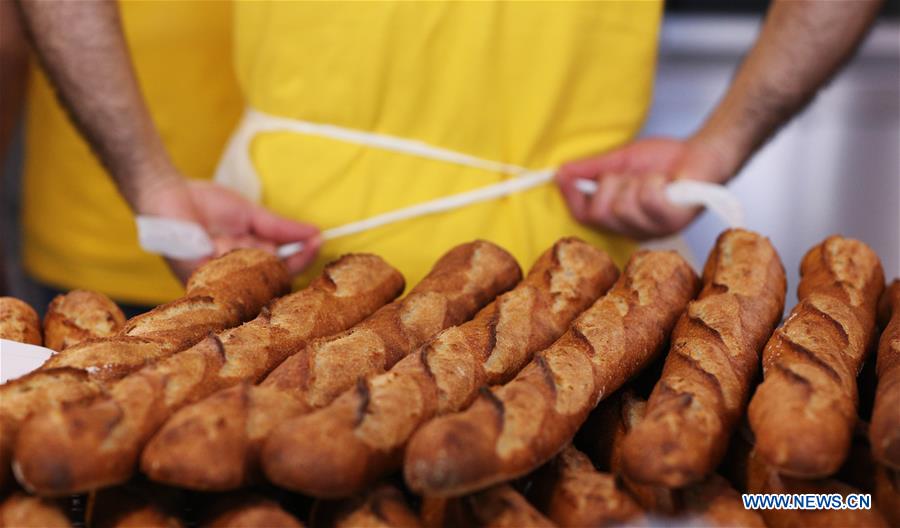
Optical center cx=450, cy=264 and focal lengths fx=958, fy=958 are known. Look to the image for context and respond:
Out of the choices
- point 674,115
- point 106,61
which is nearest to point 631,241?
point 106,61

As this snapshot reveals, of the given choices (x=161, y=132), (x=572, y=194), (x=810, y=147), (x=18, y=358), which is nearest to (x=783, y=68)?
(x=572, y=194)

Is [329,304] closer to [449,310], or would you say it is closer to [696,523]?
[449,310]

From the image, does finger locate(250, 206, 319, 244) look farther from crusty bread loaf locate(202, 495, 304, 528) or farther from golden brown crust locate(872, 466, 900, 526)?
golden brown crust locate(872, 466, 900, 526)

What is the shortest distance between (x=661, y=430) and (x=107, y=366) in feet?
1.93

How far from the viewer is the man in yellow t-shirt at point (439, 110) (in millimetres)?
1731

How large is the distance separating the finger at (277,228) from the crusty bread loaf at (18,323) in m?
0.52

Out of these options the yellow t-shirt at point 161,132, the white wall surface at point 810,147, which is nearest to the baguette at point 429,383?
the yellow t-shirt at point 161,132

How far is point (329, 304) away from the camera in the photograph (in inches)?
48.9

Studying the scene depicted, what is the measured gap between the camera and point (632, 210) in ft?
6.11

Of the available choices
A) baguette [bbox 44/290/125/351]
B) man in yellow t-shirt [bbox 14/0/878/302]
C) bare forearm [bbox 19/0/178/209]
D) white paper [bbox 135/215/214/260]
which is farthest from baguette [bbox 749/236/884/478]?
bare forearm [bbox 19/0/178/209]

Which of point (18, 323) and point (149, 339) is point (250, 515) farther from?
point (18, 323)

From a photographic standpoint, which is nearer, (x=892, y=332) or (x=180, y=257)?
(x=892, y=332)

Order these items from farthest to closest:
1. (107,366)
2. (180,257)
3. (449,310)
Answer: (180,257) → (449,310) → (107,366)

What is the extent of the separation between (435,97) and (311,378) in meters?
0.87
